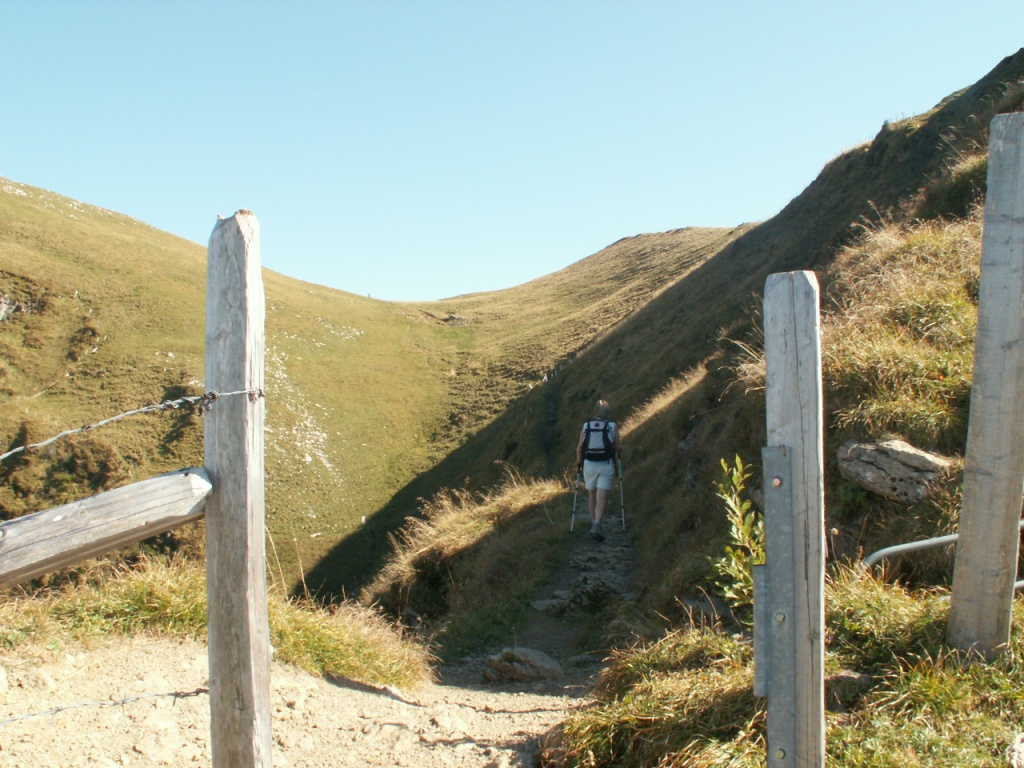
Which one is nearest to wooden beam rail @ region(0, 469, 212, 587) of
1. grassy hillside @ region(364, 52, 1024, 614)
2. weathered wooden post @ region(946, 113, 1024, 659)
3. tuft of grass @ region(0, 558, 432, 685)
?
tuft of grass @ region(0, 558, 432, 685)

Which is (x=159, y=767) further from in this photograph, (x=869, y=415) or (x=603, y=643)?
(x=869, y=415)

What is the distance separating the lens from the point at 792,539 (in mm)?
3084

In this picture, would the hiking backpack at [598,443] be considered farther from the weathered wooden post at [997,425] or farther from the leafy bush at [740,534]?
the weathered wooden post at [997,425]

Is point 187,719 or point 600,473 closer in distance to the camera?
point 187,719

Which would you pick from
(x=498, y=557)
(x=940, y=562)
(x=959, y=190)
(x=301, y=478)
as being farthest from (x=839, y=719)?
(x=301, y=478)

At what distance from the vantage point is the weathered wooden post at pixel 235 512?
3121 millimetres

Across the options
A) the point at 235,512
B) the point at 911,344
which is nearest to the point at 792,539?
the point at 235,512

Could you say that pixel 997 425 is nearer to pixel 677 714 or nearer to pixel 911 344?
pixel 677 714

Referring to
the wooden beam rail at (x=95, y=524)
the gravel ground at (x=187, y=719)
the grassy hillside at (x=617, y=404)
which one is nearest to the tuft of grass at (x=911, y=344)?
the grassy hillside at (x=617, y=404)

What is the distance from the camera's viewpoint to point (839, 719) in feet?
13.7

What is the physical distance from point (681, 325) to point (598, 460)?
23461 mm

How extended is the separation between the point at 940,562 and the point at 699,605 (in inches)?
93.0

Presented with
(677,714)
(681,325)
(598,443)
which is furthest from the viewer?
(681,325)

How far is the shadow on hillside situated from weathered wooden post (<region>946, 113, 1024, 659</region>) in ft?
46.3
